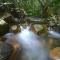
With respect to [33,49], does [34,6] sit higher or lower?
higher

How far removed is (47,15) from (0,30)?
4959 mm

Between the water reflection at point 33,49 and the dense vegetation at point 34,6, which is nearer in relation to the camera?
the water reflection at point 33,49

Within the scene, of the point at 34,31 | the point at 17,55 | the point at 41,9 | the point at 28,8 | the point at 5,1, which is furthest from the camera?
the point at 28,8

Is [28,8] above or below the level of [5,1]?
below

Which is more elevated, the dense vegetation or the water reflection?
the dense vegetation

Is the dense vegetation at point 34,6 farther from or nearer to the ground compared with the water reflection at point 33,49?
farther from the ground

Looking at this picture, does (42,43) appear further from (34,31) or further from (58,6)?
(58,6)

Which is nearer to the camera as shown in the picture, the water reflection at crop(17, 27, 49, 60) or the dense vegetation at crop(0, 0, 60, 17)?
the water reflection at crop(17, 27, 49, 60)

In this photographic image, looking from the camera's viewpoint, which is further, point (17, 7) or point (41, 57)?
point (17, 7)

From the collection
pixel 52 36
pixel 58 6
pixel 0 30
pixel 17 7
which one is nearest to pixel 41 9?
pixel 17 7

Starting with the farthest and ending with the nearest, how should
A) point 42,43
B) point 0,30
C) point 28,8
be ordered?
A: point 28,8 < point 0,30 < point 42,43

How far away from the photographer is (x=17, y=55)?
202 inches

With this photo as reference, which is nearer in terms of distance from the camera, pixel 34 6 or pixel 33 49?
pixel 33 49

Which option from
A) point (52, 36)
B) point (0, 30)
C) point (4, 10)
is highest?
point (4, 10)
